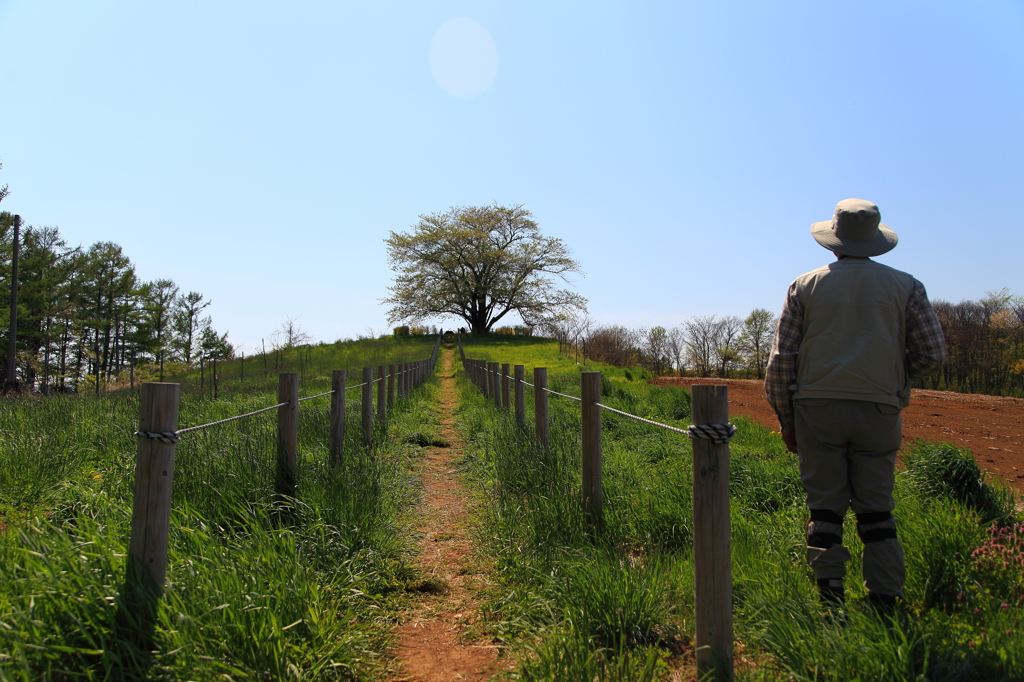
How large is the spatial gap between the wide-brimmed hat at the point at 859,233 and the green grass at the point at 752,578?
1.46m

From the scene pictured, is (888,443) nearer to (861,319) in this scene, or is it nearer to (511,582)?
(861,319)

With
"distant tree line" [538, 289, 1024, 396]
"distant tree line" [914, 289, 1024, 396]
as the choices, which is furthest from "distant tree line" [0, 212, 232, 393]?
"distant tree line" [914, 289, 1024, 396]

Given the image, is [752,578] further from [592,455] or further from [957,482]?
[957,482]

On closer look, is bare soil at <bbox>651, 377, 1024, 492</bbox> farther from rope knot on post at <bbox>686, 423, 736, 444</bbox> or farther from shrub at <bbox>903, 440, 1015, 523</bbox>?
rope knot on post at <bbox>686, 423, 736, 444</bbox>

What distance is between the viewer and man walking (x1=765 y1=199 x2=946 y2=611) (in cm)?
251

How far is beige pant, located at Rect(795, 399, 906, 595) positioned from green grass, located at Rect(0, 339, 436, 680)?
203cm

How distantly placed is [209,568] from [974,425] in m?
12.4

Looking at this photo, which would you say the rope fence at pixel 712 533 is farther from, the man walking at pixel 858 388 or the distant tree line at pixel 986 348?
the distant tree line at pixel 986 348

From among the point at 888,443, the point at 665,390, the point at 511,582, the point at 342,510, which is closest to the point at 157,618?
the point at 342,510

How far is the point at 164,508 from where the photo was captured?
2.38m

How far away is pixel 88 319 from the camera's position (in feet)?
148

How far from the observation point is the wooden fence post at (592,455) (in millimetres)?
3721

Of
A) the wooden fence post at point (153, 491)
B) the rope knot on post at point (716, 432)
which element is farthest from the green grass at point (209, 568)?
the rope knot on post at point (716, 432)

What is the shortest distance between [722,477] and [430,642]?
159 cm
